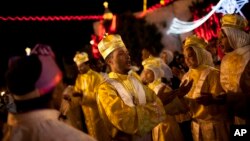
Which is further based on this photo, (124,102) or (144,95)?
(144,95)

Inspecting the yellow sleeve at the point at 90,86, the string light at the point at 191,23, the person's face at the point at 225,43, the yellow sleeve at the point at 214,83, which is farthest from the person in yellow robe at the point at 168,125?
the string light at the point at 191,23

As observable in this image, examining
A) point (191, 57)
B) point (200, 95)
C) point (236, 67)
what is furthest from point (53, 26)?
point (236, 67)

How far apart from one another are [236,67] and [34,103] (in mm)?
3256

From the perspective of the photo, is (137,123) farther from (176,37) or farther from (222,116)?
(176,37)

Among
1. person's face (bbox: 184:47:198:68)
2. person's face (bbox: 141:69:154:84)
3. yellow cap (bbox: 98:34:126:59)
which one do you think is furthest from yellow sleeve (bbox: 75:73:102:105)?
yellow cap (bbox: 98:34:126:59)

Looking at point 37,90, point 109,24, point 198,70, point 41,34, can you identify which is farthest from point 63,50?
point 37,90

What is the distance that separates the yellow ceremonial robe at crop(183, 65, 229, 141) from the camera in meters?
5.97

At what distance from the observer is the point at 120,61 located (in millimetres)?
5047

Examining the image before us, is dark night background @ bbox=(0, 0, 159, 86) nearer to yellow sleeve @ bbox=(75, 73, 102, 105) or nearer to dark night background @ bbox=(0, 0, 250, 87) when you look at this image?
dark night background @ bbox=(0, 0, 250, 87)

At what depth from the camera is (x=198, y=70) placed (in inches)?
246

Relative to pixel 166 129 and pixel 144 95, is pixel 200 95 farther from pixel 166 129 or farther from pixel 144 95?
pixel 144 95

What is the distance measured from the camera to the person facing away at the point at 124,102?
4.65 meters

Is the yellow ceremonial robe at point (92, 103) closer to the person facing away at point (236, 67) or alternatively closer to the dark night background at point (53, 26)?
the person facing away at point (236, 67)

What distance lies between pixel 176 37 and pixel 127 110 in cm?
1630
